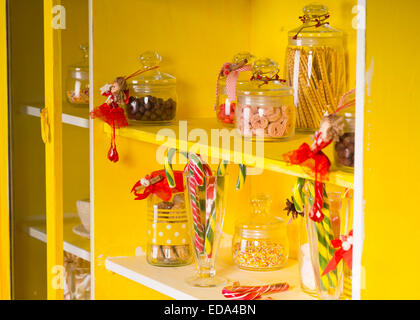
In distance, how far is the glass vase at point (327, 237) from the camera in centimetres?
131

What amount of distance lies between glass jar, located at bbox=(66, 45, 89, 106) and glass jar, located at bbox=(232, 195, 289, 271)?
48 cm

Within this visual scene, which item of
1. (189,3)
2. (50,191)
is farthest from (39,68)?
(189,3)

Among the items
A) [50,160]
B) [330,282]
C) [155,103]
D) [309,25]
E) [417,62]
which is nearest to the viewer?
[417,62]

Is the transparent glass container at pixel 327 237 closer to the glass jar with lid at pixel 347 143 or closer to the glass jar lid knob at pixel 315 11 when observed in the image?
the glass jar with lid at pixel 347 143

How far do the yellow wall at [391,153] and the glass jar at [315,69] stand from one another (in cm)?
39

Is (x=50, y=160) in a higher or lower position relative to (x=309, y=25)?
lower

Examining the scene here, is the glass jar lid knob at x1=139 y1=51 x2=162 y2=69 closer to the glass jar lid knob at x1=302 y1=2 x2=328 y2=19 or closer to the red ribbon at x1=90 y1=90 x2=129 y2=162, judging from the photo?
the red ribbon at x1=90 y1=90 x2=129 y2=162

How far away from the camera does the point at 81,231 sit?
177 cm

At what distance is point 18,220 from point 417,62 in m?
1.39

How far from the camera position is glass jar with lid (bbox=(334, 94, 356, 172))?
1139mm

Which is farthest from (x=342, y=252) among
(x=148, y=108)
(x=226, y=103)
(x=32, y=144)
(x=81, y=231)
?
(x=32, y=144)

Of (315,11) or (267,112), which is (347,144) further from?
(315,11)

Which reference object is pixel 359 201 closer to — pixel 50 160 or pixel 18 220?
pixel 50 160
